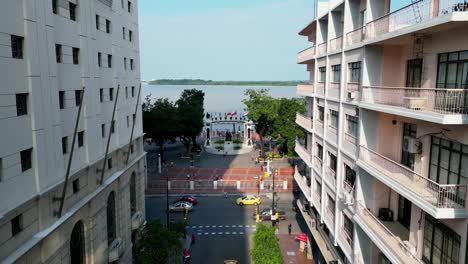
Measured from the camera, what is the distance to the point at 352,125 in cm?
1944

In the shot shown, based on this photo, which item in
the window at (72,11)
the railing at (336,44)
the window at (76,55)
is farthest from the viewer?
the railing at (336,44)

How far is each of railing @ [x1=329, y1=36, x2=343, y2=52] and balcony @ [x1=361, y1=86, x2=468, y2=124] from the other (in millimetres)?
6010

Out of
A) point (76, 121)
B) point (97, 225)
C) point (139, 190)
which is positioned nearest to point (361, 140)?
point (76, 121)

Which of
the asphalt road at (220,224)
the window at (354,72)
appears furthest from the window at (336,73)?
the asphalt road at (220,224)

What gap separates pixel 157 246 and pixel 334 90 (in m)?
14.7

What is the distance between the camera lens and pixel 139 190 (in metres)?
33.0

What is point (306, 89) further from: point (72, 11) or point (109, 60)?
point (72, 11)

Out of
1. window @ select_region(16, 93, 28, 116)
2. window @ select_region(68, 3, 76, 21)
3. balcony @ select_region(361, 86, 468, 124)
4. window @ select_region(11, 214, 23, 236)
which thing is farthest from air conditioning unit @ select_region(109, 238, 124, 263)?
balcony @ select_region(361, 86, 468, 124)

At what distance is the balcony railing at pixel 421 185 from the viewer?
11203 mm

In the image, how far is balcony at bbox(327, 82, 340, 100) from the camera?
72.5 ft

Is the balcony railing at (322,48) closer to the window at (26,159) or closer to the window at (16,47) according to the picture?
the window at (16,47)


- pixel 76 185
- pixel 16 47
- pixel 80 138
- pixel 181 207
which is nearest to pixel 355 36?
pixel 16 47

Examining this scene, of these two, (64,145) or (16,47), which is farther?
(64,145)

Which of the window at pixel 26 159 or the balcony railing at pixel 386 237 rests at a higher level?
the window at pixel 26 159
